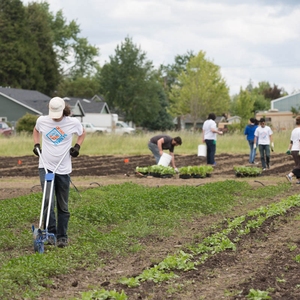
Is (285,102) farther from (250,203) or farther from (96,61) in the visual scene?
(250,203)

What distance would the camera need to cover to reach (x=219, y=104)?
73688 mm

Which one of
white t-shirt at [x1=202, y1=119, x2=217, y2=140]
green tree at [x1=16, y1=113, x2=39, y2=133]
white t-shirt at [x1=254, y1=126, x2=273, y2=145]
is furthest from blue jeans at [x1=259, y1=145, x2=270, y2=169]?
green tree at [x1=16, y1=113, x2=39, y2=133]

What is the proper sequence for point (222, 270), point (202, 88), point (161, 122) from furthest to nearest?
point (161, 122), point (202, 88), point (222, 270)

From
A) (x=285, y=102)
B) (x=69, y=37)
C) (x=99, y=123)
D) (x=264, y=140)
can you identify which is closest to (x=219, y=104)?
(x=285, y=102)

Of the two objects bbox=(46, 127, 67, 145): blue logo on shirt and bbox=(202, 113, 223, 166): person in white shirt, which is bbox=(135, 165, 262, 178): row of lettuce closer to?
bbox=(202, 113, 223, 166): person in white shirt

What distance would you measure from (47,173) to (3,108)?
5734 cm

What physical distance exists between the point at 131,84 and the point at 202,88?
354 inches

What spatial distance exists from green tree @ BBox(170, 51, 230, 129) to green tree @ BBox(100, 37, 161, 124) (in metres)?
5.16

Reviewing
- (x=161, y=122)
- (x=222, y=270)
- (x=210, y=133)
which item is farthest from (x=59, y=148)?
(x=161, y=122)

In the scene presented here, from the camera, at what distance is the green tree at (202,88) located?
232 ft

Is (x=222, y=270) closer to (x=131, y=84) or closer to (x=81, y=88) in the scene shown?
(x=131, y=84)

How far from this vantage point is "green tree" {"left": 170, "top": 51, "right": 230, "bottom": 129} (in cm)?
7069

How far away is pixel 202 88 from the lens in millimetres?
71562

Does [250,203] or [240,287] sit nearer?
[240,287]
